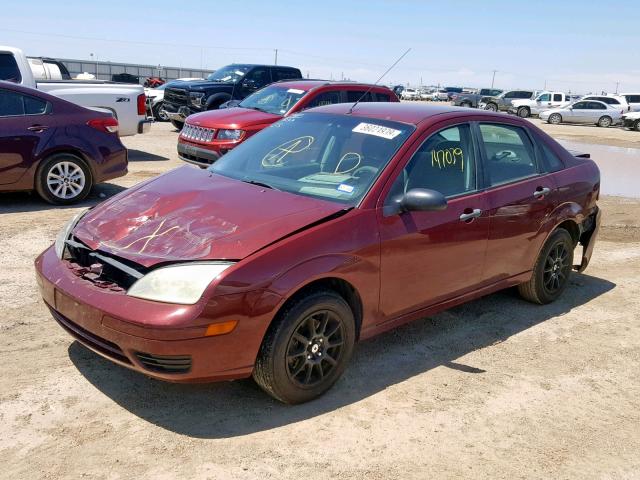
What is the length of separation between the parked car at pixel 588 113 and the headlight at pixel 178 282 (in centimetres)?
3673

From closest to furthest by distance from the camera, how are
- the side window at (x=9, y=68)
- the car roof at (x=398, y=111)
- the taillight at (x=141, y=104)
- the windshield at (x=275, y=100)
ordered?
the car roof at (x=398, y=111) → the side window at (x=9, y=68) → the windshield at (x=275, y=100) → the taillight at (x=141, y=104)

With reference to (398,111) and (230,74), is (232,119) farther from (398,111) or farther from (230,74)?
(230,74)

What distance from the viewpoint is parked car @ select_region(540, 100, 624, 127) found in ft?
119

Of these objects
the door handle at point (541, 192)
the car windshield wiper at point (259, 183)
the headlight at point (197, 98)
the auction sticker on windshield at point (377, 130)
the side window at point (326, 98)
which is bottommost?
the headlight at point (197, 98)

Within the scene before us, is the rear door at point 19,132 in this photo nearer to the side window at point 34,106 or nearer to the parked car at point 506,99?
the side window at point 34,106

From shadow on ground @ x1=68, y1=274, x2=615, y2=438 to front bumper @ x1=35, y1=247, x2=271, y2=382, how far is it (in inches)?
12.7

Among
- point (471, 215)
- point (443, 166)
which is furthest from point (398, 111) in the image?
point (471, 215)

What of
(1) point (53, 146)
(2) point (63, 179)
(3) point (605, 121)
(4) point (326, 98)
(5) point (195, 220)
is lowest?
(3) point (605, 121)

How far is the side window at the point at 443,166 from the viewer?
4152 mm

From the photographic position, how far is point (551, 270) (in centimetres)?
559

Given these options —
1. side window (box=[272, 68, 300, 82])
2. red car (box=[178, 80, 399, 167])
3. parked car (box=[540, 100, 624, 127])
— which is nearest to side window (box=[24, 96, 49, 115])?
red car (box=[178, 80, 399, 167])

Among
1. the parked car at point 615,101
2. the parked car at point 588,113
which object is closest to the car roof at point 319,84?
the parked car at point 588,113

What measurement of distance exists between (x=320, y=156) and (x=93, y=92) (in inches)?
341

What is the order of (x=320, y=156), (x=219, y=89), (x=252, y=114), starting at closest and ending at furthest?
1. (x=320, y=156)
2. (x=252, y=114)
3. (x=219, y=89)
